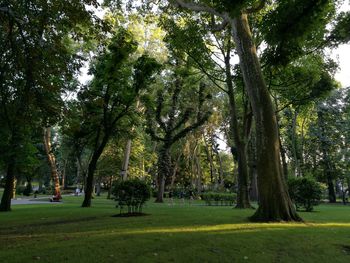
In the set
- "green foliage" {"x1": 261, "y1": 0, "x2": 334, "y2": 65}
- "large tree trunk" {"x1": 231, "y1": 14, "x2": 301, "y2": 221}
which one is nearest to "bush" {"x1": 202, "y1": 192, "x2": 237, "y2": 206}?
"large tree trunk" {"x1": 231, "y1": 14, "x2": 301, "y2": 221}

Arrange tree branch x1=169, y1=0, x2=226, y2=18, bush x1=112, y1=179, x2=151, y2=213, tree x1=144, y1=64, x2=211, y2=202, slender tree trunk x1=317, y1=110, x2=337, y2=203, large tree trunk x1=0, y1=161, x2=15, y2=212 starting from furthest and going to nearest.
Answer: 1. slender tree trunk x1=317, y1=110, x2=337, y2=203
2. tree x1=144, y1=64, x2=211, y2=202
3. large tree trunk x1=0, y1=161, x2=15, y2=212
4. bush x1=112, y1=179, x2=151, y2=213
5. tree branch x1=169, y1=0, x2=226, y2=18

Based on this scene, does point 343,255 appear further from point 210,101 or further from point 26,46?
point 210,101

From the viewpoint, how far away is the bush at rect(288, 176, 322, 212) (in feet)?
60.6

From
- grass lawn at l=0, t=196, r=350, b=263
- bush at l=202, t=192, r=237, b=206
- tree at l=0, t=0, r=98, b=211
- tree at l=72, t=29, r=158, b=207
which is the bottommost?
grass lawn at l=0, t=196, r=350, b=263

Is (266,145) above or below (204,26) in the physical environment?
below

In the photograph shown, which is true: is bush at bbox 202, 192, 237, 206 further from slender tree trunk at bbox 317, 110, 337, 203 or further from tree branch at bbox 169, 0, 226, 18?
slender tree trunk at bbox 317, 110, 337, 203

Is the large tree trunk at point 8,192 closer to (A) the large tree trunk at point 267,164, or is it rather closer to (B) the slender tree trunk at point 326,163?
(A) the large tree trunk at point 267,164

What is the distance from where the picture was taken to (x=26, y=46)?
883 centimetres

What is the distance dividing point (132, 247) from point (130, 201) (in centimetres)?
732

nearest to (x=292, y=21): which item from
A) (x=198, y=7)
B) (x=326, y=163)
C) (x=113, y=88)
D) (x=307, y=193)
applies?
(x=198, y=7)

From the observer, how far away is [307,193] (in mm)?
18562

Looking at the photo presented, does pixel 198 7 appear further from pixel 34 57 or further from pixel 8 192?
pixel 8 192

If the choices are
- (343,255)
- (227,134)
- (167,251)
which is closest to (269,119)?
(343,255)

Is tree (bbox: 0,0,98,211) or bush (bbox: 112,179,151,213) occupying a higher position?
tree (bbox: 0,0,98,211)
